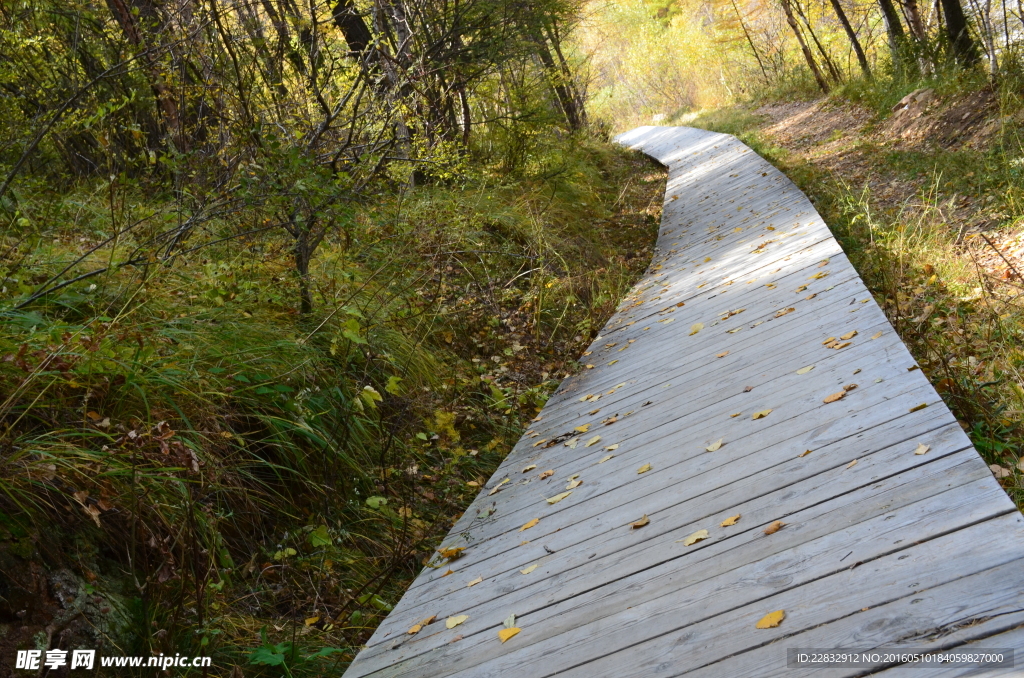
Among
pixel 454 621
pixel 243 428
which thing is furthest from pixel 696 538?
pixel 243 428

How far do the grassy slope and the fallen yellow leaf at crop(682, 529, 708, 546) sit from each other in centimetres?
142

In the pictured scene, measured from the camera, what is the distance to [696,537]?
107 inches

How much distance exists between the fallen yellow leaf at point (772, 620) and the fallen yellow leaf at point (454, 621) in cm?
118

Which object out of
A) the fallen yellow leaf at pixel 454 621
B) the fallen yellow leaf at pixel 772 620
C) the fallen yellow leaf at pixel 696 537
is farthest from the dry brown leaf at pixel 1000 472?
the fallen yellow leaf at pixel 454 621

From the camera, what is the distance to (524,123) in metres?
9.71

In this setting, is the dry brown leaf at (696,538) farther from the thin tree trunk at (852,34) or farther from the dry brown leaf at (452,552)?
the thin tree trunk at (852,34)

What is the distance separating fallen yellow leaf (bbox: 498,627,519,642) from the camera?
263cm

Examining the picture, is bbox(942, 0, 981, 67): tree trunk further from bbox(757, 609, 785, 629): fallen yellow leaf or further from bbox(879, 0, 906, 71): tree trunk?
bbox(757, 609, 785, 629): fallen yellow leaf

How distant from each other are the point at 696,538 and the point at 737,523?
0.15 m

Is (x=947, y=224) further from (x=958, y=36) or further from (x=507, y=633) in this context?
(x=958, y=36)

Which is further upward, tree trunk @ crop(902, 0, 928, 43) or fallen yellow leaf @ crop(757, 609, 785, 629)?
tree trunk @ crop(902, 0, 928, 43)

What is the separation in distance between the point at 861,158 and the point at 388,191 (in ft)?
21.4

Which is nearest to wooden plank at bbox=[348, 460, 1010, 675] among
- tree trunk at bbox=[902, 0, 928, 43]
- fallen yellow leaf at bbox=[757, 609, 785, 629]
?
fallen yellow leaf at bbox=[757, 609, 785, 629]

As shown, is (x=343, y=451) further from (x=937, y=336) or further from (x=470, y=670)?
(x=937, y=336)
